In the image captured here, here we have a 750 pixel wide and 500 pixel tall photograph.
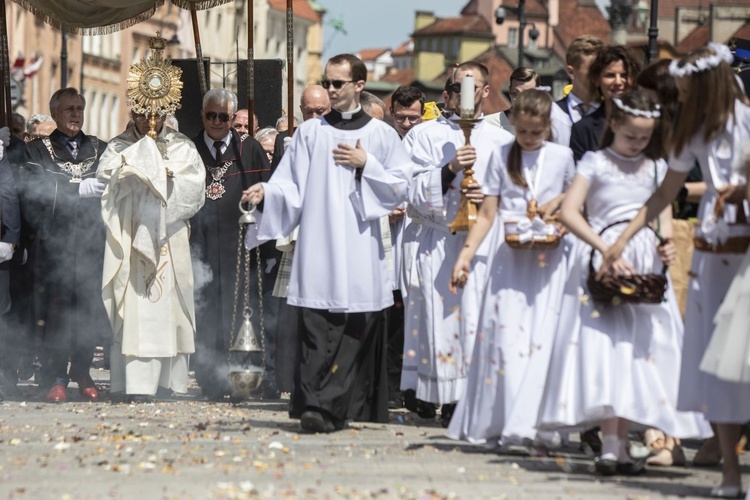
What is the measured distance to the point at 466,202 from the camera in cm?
1112

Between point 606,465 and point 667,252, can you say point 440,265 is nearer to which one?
point 667,252

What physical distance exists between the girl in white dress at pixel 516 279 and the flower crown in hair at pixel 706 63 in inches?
51.3

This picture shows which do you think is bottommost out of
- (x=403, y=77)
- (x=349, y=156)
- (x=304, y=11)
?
(x=349, y=156)

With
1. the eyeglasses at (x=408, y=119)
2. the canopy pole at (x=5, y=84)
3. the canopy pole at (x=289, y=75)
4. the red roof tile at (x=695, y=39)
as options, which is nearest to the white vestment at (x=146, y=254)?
the canopy pole at (x=289, y=75)

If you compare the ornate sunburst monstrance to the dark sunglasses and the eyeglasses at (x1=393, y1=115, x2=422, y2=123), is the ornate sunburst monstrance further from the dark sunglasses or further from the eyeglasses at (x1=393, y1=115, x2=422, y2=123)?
the eyeglasses at (x1=393, y1=115, x2=422, y2=123)

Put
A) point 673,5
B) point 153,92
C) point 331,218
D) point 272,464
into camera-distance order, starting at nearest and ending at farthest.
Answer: point 272,464 < point 331,218 < point 153,92 < point 673,5

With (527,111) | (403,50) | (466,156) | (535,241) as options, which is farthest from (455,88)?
(403,50)

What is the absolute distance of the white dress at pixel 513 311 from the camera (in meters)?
9.40

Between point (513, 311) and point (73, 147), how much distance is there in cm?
536

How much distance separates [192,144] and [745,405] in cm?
637

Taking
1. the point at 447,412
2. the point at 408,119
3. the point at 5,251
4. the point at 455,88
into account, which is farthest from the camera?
the point at 408,119

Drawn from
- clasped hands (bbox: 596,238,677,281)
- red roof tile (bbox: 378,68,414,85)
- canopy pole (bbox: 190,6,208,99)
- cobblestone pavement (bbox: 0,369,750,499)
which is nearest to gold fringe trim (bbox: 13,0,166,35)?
canopy pole (bbox: 190,6,208,99)

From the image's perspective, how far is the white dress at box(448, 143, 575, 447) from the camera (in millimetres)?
9398

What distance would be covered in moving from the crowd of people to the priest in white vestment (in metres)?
0.02
